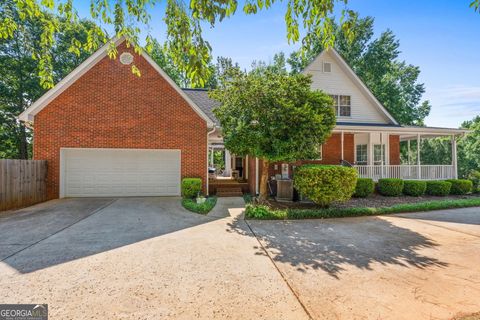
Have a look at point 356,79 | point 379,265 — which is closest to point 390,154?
point 356,79

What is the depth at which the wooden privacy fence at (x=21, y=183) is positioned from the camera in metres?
7.91

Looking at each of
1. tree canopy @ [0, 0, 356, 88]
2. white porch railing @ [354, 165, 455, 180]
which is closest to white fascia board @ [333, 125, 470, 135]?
white porch railing @ [354, 165, 455, 180]

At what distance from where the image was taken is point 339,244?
5.36 meters

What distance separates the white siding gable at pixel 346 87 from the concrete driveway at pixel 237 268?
8680mm

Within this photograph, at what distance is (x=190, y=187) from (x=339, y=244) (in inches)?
262

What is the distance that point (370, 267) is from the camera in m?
4.16

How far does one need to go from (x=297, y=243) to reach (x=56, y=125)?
1095 cm

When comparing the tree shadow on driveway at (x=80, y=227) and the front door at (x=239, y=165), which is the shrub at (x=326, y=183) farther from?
the front door at (x=239, y=165)

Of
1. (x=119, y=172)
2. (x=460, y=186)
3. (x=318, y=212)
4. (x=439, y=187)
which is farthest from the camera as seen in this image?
(x=460, y=186)

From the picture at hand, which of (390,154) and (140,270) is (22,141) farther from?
(390,154)

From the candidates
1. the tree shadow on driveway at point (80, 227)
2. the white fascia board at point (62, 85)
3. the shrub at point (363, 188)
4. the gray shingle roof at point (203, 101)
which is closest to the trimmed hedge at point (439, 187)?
the shrub at point (363, 188)

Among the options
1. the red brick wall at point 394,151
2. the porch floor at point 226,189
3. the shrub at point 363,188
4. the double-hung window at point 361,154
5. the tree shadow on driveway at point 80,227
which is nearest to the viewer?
the tree shadow on driveway at point 80,227

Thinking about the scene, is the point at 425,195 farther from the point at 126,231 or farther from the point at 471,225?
the point at 126,231

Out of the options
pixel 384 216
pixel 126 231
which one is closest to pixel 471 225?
pixel 384 216
